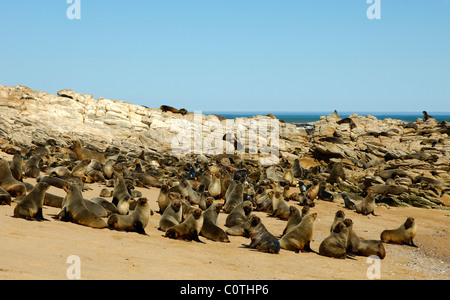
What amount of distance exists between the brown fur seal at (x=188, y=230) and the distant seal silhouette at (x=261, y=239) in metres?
0.97

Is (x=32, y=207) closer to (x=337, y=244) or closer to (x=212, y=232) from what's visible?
(x=212, y=232)

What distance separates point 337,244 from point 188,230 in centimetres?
255

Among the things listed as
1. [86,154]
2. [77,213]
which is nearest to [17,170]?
[77,213]

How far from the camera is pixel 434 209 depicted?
15.2m

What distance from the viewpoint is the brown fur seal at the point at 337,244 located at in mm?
7965

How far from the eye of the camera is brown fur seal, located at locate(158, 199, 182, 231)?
28.6 feet

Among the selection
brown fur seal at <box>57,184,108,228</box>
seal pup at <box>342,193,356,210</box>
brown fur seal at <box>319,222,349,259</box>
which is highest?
brown fur seal at <box>57,184,108,228</box>

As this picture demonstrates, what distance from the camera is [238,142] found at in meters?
26.0

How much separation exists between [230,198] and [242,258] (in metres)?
4.44

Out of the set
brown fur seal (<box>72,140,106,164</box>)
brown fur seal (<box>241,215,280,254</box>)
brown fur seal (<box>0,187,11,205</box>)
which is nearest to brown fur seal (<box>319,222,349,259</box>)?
brown fur seal (<box>241,215,280,254</box>)

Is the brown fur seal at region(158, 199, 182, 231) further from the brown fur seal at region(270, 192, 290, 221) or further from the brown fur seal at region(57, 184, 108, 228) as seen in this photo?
the brown fur seal at region(270, 192, 290, 221)

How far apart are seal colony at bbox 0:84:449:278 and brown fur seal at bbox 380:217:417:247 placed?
0.02 m
